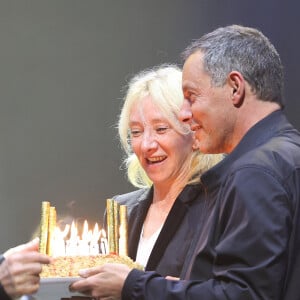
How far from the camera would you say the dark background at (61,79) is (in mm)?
3469

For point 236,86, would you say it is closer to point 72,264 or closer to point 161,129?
point 72,264

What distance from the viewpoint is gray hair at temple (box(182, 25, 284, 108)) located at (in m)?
1.71

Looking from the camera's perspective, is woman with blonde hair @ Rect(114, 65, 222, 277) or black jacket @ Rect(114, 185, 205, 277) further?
woman with blonde hair @ Rect(114, 65, 222, 277)

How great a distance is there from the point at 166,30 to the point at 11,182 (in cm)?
104

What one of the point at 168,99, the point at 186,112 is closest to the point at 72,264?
the point at 186,112

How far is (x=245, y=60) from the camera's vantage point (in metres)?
1.72

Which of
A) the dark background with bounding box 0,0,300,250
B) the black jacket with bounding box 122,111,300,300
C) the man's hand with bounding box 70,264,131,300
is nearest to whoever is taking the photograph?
the black jacket with bounding box 122,111,300,300

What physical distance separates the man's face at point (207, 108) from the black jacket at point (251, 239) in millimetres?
119

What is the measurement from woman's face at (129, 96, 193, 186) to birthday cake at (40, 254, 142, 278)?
630 millimetres

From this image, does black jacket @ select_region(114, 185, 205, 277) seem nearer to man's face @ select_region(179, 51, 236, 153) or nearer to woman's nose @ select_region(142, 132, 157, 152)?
woman's nose @ select_region(142, 132, 157, 152)

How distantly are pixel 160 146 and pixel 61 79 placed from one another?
3.58ft

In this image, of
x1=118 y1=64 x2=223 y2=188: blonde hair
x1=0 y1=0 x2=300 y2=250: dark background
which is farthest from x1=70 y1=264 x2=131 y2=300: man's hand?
x1=0 y1=0 x2=300 y2=250: dark background

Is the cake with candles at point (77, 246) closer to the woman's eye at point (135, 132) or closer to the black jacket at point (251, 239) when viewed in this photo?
the black jacket at point (251, 239)

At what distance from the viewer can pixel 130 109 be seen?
2609 millimetres
